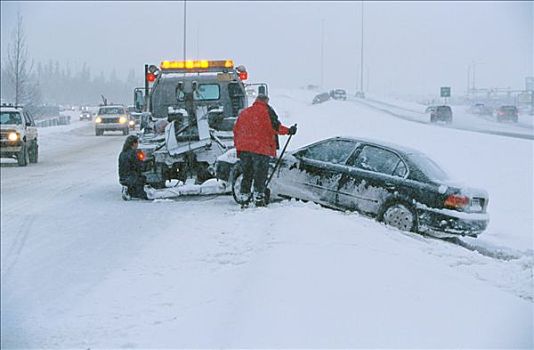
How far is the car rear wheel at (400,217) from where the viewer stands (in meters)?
9.96

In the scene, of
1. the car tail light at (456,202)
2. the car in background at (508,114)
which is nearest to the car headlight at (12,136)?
the car tail light at (456,202)

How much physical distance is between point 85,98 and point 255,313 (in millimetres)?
38932

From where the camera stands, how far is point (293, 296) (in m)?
5.65

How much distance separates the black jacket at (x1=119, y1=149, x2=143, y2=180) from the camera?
37.8 ft

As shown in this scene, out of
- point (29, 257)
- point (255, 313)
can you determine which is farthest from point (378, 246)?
point (29, 257)

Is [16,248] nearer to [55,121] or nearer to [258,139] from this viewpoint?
[258,139]

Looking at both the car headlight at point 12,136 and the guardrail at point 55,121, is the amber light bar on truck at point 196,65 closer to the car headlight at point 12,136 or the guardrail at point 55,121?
the car headlight at point 12,136

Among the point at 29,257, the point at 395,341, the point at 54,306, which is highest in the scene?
the point at 29,257

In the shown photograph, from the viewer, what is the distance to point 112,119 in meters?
39.8

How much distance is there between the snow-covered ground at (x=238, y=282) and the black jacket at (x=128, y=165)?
2.11 metres

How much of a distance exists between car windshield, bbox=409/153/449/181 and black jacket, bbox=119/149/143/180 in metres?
4.26

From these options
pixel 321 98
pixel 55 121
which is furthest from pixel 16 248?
pixel 321 98

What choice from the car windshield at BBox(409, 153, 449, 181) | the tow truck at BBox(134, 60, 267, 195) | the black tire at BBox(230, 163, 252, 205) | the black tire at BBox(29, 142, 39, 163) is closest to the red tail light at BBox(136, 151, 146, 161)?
the tow truck at BBox(134, 60, 267, 195)

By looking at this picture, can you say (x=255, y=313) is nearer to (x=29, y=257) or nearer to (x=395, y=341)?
(x=395, y=341)
